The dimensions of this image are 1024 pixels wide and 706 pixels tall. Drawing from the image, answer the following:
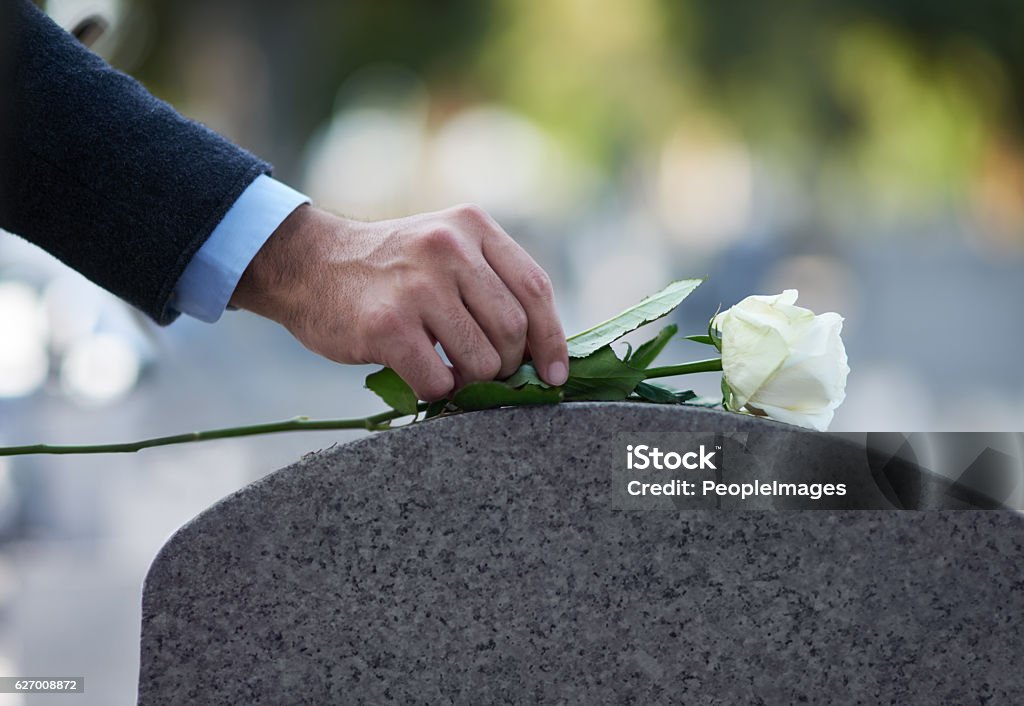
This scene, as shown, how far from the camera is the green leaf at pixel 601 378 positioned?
1.02 metres

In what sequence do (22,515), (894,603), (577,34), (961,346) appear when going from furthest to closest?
1. (577,34)
2. (961,346)
3. (22,515)
4. (894,603)

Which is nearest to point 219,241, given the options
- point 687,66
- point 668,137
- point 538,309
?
point 538,309

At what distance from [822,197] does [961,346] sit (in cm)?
442

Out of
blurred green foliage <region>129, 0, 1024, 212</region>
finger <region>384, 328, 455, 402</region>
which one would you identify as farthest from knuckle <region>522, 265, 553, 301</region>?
blurred green foliage <region>129, 0, 1024, 212</region>

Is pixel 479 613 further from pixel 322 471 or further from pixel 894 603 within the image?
pixel 894 603

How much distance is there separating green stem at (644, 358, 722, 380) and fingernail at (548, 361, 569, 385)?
0.09 m

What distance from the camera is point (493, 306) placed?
0.97 m

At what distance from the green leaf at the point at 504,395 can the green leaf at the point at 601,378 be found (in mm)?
40

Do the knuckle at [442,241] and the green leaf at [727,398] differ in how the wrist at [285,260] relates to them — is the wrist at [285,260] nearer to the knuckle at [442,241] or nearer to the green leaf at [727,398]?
the knuckle at [442,241]

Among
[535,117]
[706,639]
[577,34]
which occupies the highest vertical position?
[577,34]

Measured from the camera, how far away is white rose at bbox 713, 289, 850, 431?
0.96 meters

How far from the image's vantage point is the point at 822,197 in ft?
44.3

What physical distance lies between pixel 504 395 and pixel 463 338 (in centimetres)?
6

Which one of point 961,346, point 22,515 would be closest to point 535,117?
point 961,346
